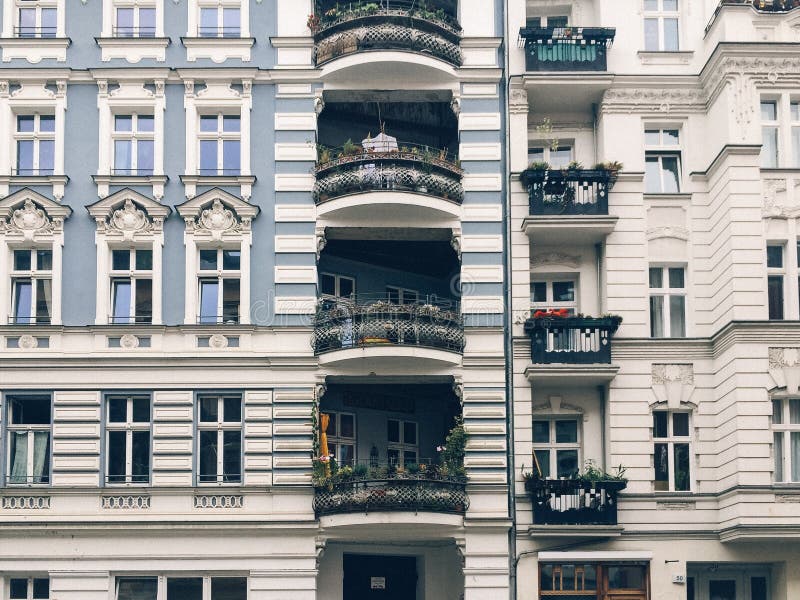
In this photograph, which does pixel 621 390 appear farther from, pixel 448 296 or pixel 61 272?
pixel 61 272

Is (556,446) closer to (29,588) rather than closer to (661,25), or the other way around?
(661,25)

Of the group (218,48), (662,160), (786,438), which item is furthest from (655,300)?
(218,48)

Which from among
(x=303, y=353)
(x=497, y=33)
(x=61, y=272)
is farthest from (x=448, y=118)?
(x=61, y=272)

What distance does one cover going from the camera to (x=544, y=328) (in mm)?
30922

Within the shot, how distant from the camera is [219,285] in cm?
3155

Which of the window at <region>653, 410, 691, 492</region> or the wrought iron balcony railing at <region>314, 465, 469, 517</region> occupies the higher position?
the window at <region>653, 410, 691, 492</region>

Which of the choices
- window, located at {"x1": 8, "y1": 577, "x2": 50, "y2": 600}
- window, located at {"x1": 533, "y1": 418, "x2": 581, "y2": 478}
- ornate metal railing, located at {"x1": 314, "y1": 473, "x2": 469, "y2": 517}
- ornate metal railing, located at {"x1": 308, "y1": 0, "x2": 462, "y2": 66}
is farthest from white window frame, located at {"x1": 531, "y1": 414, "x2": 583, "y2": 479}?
window, located at {"x1": 8, "y1": 577, "x2": 50, "y2": 600}

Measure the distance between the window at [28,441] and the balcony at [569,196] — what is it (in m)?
12.5

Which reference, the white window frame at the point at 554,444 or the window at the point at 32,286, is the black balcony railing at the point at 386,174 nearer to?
the white window frame at the point at 554,444

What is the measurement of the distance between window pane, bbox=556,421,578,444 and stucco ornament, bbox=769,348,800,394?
4.93 m

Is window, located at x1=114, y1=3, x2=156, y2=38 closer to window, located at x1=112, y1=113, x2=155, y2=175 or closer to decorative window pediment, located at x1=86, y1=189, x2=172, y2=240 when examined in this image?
window, located at x1=112, y1=113, x2=155, y2=175

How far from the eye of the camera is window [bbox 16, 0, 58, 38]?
108 feet

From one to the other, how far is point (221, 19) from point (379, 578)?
48.2 feet

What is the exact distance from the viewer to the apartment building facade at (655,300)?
30016mm
